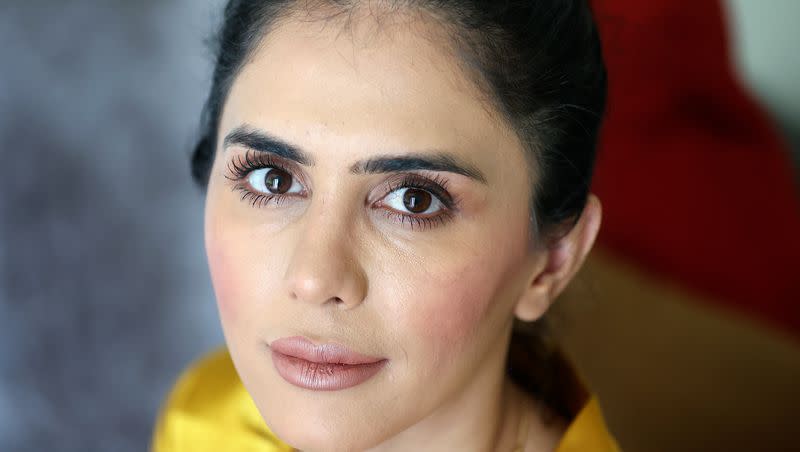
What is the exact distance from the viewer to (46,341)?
1.49m

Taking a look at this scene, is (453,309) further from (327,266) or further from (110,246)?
(110,246)

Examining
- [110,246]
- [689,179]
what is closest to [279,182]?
[110,246]

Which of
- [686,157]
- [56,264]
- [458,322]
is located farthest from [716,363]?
[56,264]

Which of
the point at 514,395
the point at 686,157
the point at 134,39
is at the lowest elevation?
the point at 514,395

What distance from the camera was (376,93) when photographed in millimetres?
765

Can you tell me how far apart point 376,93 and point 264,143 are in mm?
124

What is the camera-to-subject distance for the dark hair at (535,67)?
31.8 inches

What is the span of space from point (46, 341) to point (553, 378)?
34.9 inches

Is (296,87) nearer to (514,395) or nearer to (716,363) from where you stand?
(514,395)

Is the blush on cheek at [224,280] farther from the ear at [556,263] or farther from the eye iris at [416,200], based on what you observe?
the ear at [556,263]

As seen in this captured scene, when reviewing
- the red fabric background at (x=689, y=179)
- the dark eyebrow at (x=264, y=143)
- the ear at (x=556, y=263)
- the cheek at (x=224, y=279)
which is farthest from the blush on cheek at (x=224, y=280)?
the red fabric background at (x=689, y=179)

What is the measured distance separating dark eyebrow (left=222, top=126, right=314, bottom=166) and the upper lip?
16cm

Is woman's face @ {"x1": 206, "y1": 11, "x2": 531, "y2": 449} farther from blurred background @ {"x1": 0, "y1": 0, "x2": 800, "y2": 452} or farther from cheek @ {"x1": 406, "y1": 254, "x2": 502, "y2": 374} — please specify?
blurred background @ {"x1": 0, "y1": 0, "x2": 800, "y2": 452}

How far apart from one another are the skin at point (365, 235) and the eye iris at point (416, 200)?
15 millimetres
